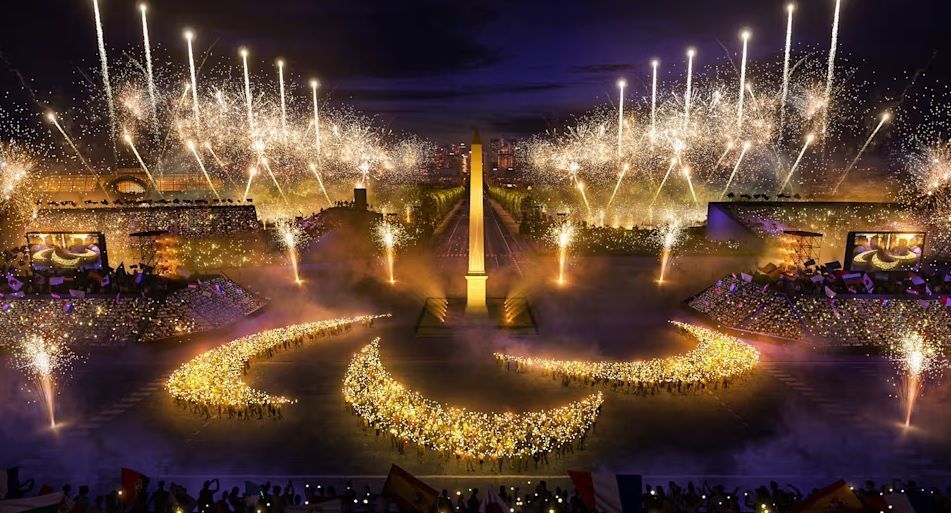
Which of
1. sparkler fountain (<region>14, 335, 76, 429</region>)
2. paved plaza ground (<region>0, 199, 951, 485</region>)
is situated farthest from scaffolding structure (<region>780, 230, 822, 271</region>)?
sparkler fountain (<region>14, 335, 76, 429</region>)

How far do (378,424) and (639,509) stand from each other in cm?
793

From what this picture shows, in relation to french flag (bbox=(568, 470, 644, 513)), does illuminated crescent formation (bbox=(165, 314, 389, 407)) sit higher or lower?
lower

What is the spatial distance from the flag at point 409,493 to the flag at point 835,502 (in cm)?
650

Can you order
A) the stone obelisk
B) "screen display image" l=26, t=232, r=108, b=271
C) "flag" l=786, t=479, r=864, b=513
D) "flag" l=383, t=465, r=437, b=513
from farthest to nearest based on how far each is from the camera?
the stone obelisk
"screen display image" l=26, t=232, r=108, b=271
"flag" l=383, t=465, r=437, b=513
"flag" l=786, t=479, r=864, b=513

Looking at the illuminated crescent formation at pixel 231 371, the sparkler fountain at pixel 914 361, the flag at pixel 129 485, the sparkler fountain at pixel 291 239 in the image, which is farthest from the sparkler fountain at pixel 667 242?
the flag at pixel 129 485

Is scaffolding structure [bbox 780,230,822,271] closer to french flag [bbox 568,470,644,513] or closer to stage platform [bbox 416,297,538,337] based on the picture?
stage platform [bbox 416,297,538,337]

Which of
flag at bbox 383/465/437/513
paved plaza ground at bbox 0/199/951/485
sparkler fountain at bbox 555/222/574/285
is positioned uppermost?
sparkler fountain at bbox 555/222/574/285

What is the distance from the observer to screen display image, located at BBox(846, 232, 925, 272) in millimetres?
25016

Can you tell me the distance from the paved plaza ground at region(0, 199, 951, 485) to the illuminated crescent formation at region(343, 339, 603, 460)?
0.42 m

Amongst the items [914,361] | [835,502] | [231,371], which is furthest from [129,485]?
[914,361]

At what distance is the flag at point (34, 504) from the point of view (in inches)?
413

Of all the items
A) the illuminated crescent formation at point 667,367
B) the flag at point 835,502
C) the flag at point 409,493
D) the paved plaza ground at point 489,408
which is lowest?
the paved plaza ground at point 489,408

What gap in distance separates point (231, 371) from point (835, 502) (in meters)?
17.8

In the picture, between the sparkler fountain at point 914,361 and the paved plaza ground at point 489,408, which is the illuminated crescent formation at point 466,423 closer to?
the paved plaza ground at point 489,408
